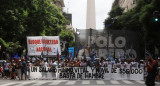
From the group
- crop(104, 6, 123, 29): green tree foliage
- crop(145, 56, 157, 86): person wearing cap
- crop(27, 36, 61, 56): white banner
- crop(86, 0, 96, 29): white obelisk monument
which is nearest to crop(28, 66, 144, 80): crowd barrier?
crop(27, 36, 61, 56): white banner

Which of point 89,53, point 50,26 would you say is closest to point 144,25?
point 89,53

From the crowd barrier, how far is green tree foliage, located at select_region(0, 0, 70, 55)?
7.36 metres

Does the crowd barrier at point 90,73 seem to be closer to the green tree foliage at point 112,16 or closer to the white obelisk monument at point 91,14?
the white obelisk monument at point 91,14

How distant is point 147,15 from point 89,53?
7.24 meters

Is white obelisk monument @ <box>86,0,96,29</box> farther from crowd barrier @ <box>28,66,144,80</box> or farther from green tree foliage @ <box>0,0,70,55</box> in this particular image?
crowd barrier @ <box>28,66,144,80</box>

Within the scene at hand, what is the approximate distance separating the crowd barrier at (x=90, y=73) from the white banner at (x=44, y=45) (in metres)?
2.22

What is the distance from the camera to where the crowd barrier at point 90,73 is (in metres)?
21.9

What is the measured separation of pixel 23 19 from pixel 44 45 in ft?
32.9

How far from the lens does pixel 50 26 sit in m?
36.9

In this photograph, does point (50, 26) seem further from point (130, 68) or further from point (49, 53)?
point (130, 68)

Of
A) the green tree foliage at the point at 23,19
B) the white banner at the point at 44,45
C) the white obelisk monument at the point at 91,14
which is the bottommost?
the white banner at the point at 44,45

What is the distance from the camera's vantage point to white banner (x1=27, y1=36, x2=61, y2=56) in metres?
24.1

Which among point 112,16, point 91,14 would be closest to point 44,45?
point 91,14

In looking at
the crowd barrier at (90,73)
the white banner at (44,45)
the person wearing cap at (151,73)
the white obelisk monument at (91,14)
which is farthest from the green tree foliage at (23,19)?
the white obelisk monument at (91,14)
